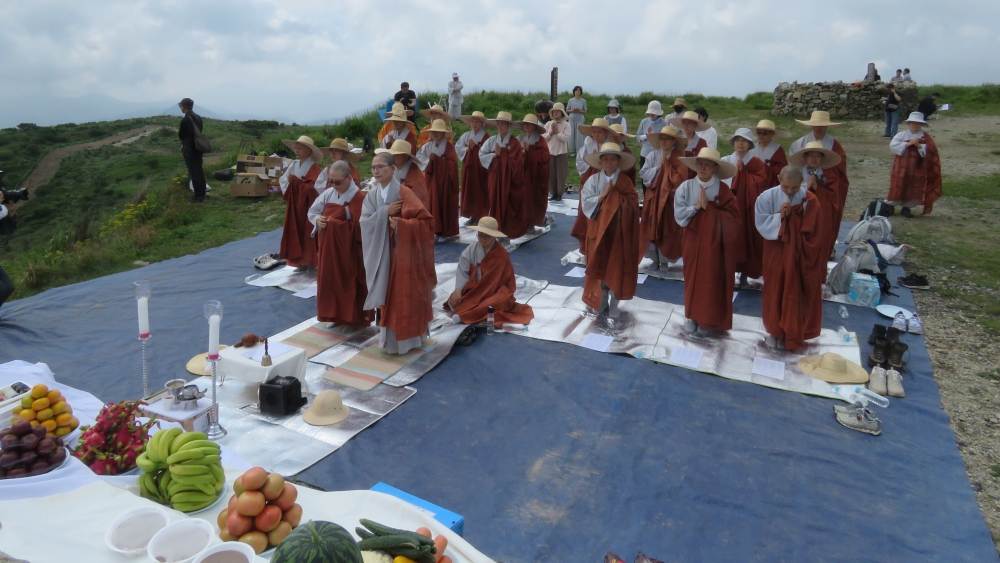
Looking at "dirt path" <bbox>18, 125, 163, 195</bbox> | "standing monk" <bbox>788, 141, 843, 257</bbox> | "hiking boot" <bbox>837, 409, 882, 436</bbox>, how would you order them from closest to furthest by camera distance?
"hiking boot" <bbox>837, 409, 882, 436</bbox> < "standing monk" <bbox>788, 141, 843, 257</bbox> < "dirt path" <bbox>18, 125, 163, 195</bbox>

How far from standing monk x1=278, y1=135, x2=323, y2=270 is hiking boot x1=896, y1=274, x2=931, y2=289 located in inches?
291

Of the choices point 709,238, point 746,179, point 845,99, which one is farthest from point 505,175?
point 845,99

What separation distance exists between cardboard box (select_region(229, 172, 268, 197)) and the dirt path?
9820mm

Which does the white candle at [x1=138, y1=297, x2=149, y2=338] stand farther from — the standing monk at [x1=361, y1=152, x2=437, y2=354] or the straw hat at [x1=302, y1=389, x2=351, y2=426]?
the standing monk at [x1=361, y1=152, x2=437, y2=354]

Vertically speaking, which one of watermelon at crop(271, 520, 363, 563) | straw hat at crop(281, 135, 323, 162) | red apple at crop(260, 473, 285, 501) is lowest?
red apple at crop(260, 473, 285, 501)

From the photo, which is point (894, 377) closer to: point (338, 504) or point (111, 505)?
point (338, 504)

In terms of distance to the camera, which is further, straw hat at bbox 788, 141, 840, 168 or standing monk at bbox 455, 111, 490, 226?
standing monk at bbox 455, 111, 490, 226

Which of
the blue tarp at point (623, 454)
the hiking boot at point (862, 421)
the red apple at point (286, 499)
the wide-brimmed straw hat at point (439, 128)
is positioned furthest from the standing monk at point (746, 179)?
the red apple at point (286, 499)

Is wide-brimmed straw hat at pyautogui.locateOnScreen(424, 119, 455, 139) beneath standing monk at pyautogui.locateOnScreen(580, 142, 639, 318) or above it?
above

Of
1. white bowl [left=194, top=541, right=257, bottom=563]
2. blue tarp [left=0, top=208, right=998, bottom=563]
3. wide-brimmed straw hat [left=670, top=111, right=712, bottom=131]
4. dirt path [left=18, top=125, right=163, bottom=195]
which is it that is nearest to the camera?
white bowl [left=194, top=541, right=257, bottom=563]

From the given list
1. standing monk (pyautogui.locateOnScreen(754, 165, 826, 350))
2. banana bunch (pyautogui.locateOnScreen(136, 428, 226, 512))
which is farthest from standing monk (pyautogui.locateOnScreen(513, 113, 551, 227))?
banana bunch (pyautogui.locateOnScreen(136, 428, 226, 512))

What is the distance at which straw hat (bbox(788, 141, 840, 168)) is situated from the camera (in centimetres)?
618

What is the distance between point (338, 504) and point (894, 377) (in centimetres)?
476

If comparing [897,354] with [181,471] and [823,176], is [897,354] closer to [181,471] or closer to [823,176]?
[823,176]
